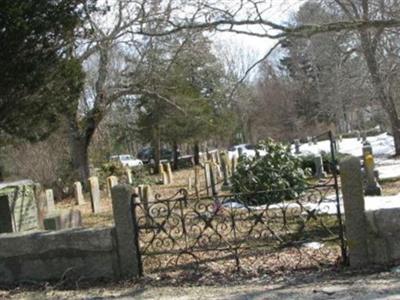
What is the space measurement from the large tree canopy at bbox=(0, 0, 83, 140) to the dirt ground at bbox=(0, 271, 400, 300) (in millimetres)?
4186

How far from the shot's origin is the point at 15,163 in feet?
86.5

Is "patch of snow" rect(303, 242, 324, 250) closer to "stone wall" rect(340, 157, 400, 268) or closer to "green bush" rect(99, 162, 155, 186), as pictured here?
"stone wall" rect(340, 157, 400, 268)

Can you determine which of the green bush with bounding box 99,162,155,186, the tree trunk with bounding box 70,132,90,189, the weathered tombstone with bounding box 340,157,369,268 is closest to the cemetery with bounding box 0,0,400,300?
the weathered tombstone with bounding box 340,157,369,268

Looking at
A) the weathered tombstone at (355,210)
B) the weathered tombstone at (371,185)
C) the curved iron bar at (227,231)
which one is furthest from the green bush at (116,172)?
the weathered tombstone at (355,210)

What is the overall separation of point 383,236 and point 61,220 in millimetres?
5136

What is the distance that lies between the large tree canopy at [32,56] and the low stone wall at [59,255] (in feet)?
11.5

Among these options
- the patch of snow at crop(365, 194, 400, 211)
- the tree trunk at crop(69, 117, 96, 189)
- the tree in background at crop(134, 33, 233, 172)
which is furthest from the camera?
the tree in background at crop(134, 33, 233, 172)

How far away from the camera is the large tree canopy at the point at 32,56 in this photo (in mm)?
9672

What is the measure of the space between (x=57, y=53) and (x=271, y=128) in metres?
60.6

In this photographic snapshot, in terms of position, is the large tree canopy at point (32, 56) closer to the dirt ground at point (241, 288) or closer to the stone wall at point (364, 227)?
the dirt ground at point (241, 288)

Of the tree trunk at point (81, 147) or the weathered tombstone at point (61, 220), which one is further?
the tree trunk at point (81, 147)

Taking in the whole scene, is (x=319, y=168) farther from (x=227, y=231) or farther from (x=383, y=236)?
(x=383, y=236)

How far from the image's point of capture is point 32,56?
10516 millimetres

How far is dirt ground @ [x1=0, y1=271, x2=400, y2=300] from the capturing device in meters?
5.89
